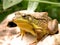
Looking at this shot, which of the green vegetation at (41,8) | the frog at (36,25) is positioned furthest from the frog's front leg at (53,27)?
the green vegetation at (41,8)

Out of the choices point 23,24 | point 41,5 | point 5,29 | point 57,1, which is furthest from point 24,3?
point 23,24

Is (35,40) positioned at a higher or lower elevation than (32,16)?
lower

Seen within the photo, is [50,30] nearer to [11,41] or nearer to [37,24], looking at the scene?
[37,24]

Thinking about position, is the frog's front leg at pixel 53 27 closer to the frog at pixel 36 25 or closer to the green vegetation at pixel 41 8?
the frog at pixel 36 25

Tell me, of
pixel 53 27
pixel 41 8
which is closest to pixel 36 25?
pixel 53 27

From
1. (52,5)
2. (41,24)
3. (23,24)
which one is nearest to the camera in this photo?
(23,24)

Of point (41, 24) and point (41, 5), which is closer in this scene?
point (41, 24)

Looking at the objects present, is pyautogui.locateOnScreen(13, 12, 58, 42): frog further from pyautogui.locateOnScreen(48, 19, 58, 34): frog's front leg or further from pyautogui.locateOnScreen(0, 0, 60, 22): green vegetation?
pyautogui.locateOnScreen(0, 0, 60, 22): green vegetation

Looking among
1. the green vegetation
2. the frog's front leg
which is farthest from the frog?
the green vegetation
